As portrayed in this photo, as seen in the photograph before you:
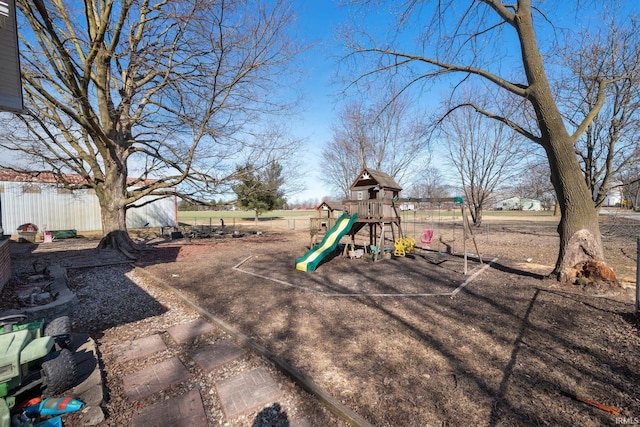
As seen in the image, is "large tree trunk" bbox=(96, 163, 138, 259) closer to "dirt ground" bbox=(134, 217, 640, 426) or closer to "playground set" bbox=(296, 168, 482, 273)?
"dirt ground" bbox=(134, 217, 640, 426)

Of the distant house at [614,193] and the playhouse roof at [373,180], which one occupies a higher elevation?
the playhouse roof at [373,180]

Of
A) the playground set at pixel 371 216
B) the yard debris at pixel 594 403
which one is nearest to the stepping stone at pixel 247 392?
the yard debris at pixel 594 403

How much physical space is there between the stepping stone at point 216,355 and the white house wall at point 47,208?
68.9 feet

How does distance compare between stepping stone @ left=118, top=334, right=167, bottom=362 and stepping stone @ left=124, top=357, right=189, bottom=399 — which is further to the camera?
stepping stone @ left=118, top=334, right=167, bottom=362

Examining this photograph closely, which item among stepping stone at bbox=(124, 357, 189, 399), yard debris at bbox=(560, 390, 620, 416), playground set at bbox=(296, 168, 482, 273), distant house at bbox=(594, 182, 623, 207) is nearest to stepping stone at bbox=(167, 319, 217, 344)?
stepping stone at bbox=(124, 357, 189, 399)

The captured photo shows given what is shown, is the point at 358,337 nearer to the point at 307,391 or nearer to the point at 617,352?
the point at 307,391

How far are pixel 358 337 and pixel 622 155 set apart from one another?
1736 centimetres

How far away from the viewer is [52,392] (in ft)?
8.36

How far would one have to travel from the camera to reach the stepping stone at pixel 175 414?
2520 millimetres

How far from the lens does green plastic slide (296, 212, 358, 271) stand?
8805 millimetres

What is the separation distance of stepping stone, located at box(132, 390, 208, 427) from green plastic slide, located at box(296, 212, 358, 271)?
590 centimetres

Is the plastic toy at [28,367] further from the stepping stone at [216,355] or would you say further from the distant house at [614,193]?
the distant house at [614,193]

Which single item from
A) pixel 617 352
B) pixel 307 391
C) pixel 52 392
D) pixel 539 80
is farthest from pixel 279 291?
pixel 539 80

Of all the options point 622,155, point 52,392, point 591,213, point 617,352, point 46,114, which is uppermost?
point 46,114
